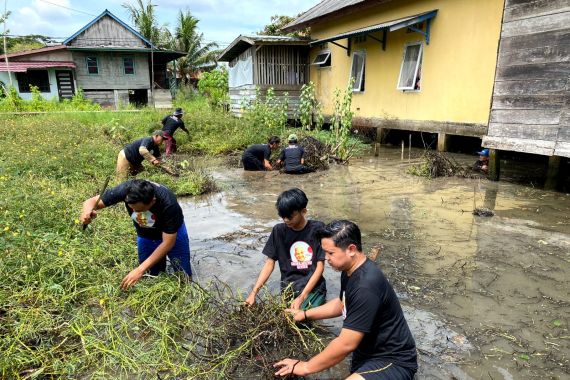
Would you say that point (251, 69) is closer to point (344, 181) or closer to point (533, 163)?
point (344, 181)

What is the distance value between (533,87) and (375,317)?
21.2 feet

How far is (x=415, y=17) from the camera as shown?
10.5 meters

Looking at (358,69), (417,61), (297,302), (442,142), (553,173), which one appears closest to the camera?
(297,302)

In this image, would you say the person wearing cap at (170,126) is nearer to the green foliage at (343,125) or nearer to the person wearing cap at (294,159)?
the person wearing cap at (294,159)

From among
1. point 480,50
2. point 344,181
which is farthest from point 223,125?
point 480,50

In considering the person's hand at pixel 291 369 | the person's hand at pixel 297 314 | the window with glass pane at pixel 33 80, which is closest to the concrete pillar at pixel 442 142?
the person's hand at pixel 297 314

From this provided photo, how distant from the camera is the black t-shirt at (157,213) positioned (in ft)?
11.1

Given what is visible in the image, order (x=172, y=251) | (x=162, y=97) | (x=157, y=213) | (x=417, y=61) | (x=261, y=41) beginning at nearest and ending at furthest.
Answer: (x=157, y=213)
(x=172, y=251)
(x=417, y=61)
(x=261, y=41)
(x=162, y=97)

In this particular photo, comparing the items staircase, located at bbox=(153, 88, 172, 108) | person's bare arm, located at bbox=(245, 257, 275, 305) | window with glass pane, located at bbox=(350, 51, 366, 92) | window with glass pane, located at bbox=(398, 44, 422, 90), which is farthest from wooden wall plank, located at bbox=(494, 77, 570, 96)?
staircase, located at bbox=(153, 88, 172, 108)

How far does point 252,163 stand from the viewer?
9664 mm

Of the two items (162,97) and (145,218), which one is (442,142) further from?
(162,97)

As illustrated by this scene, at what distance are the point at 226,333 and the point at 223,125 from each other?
35.5 feet

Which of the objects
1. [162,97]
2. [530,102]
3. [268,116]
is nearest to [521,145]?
[530,102]

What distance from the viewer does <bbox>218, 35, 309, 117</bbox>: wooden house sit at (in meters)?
15.3
